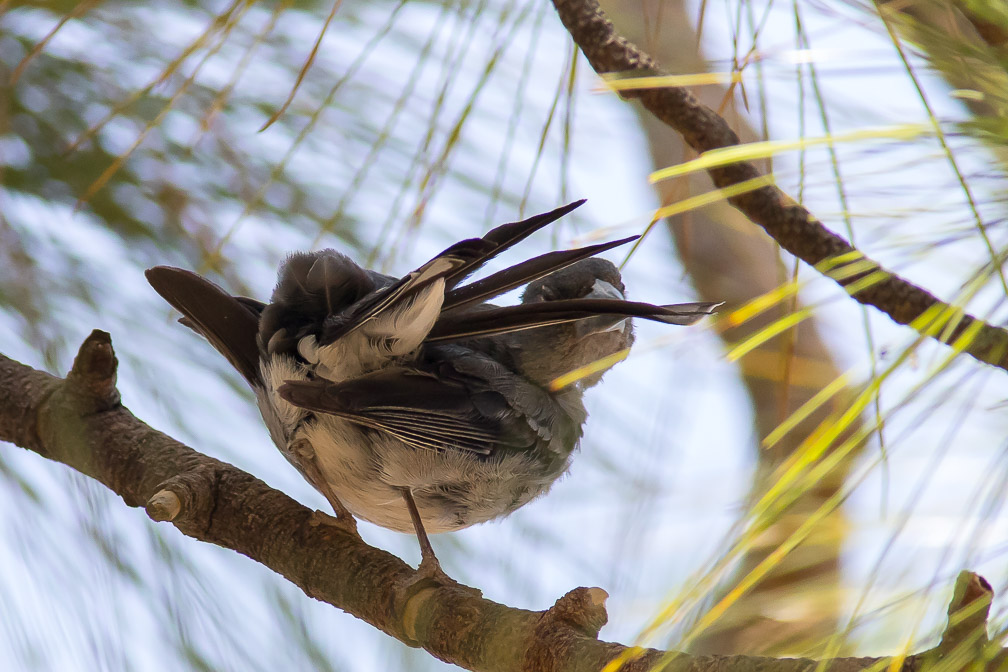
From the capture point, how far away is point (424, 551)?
1197mm

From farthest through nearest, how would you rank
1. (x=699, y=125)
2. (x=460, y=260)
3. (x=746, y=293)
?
(x=746, y=293), (x=699, y=125), (x=460, y=260)

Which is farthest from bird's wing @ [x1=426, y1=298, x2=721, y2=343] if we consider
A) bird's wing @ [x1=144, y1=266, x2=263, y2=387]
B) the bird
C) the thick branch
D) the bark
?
the bark

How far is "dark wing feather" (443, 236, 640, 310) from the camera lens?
0.91 metres

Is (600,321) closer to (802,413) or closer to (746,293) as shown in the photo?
(802,413)

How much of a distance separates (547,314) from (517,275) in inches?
2.3

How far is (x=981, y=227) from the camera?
68 centimetres

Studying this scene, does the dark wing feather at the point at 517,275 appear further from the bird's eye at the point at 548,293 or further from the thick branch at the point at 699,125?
the bird's eye at the point at 548,293

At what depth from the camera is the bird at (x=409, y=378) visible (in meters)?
1.09

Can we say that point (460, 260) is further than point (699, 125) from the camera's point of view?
No

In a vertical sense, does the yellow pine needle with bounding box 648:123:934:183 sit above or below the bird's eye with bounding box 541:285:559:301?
above

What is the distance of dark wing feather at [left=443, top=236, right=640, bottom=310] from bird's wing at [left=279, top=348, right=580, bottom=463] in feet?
0.43

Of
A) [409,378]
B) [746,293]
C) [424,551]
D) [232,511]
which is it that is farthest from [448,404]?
[746,293]

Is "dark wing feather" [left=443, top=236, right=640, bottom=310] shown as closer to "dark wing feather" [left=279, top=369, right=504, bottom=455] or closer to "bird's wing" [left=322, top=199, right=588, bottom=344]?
"bird's wing" [left=322, top=199, right=588, bottom=344]

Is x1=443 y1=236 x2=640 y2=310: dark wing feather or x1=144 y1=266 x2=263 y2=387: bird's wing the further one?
x1=144 y1=266 x2=263 y2=387: bird's wing
